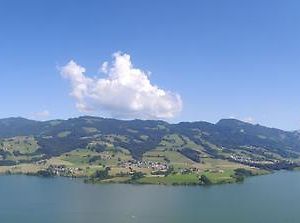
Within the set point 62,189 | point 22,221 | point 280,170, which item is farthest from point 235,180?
point 22,221

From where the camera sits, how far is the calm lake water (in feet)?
266

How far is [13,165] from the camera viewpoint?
19712 cm

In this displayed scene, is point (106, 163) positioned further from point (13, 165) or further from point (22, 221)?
point (22, 221)

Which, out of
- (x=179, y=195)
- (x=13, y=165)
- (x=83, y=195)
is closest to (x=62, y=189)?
(x=83, y=195)

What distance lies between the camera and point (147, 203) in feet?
315

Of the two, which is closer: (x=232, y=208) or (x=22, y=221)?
(x=22, y=221)

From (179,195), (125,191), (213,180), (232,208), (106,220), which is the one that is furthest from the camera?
(213,180)

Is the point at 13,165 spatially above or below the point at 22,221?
above

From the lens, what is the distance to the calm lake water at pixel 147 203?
81.2 meters

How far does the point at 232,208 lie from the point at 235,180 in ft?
174

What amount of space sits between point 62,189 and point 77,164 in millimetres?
68196

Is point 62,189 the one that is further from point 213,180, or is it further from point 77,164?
point 77,164

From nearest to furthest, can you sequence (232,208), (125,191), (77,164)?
(232,208), (125,191), (77,164)

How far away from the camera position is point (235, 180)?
144 m
